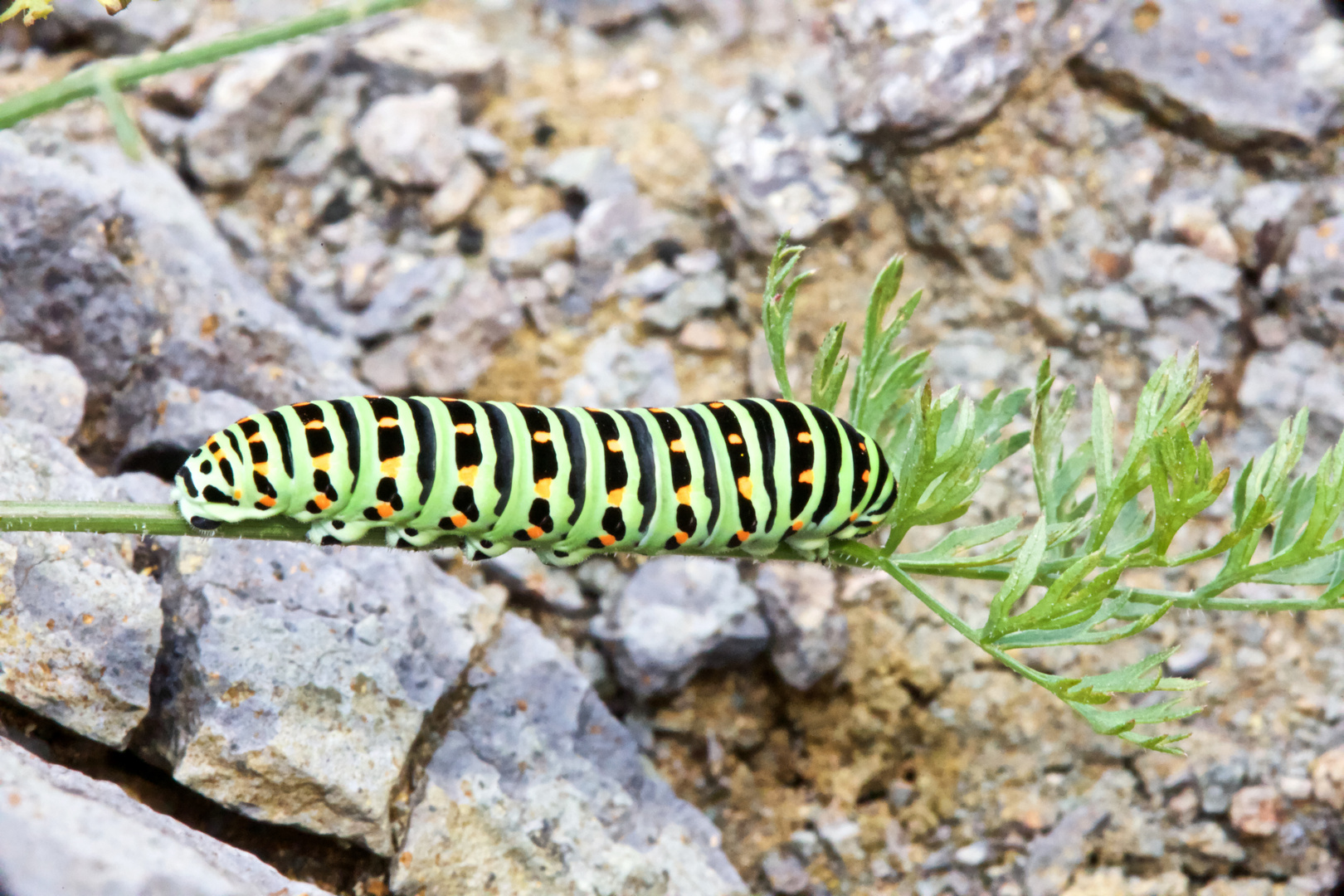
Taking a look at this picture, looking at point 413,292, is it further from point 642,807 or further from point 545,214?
point 642,807

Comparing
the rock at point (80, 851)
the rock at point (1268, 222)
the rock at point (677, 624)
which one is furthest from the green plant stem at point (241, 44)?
the rock at point (1268, 222)

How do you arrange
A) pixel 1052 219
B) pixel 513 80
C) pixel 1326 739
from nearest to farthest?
pixel 1326 739 → pixel 1052 219 → pixel 513 80

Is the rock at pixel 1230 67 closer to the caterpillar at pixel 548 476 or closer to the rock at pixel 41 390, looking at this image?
the caterpillar at pixel 548 476

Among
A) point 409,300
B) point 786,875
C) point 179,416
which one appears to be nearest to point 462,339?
point 409,300

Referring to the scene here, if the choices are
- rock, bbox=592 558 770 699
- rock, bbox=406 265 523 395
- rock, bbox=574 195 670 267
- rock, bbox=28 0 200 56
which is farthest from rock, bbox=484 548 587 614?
rock, bbox=28 0 200 56

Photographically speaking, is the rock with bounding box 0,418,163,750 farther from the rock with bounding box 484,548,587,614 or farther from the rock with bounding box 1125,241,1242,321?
the rock with bounding box 1125,241,1242,321

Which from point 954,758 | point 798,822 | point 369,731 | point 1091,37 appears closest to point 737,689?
point 798,822
